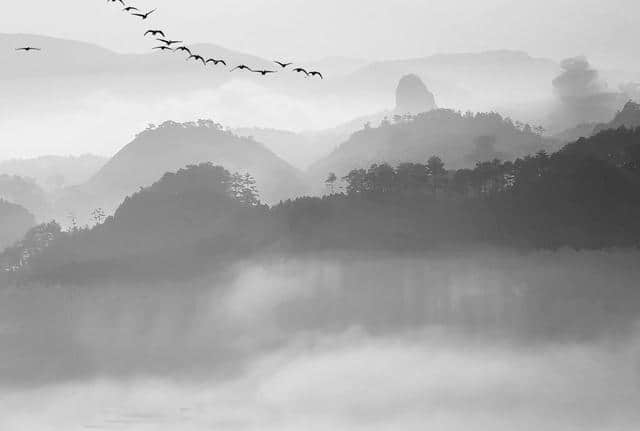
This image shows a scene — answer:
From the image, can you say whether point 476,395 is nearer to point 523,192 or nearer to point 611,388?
point 611,388

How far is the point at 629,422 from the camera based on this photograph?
589 ft

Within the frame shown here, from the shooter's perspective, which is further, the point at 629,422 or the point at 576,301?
the point at 576,301

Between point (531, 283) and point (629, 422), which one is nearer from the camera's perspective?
point (629, 422)

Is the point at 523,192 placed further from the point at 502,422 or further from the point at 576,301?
the point at 502,422

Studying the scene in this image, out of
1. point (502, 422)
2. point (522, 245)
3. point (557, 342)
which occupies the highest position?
point (522, 245)

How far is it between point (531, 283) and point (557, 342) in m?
12.2

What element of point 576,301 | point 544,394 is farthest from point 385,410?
point 576,301

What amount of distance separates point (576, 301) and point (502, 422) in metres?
28.2

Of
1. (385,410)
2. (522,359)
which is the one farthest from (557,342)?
(385,410)

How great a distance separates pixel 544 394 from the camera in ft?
626

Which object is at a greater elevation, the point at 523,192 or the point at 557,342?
the point at 523,192

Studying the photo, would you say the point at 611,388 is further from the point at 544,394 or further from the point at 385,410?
the point at 385,410

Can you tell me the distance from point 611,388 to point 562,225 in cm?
3173

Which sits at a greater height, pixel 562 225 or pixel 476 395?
pixel 562 225
